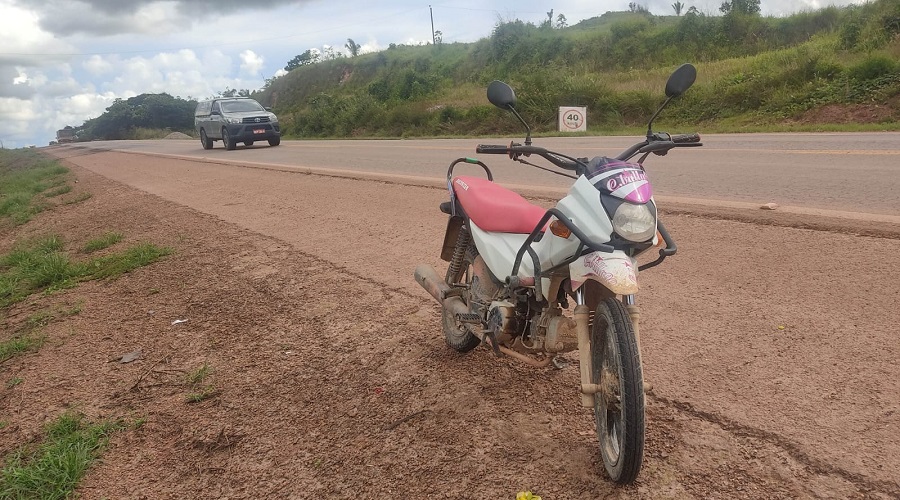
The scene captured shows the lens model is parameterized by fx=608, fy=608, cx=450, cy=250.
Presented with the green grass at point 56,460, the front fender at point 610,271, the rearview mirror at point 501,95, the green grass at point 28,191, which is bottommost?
the green grass at point 56,460

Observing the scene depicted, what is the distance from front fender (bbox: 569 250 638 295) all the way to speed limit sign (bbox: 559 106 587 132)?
20.4m

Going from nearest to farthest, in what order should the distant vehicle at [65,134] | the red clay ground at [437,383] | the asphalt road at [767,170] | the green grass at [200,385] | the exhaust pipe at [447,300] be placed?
the red clay ground at [437,383] → the exhaust pipe at [447,300] → the green grass at [200,385] → the asphalt road at [767,170] → the distant vehicle at [65,134]

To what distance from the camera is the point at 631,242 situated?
210cm

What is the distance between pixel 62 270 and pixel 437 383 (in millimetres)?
4702

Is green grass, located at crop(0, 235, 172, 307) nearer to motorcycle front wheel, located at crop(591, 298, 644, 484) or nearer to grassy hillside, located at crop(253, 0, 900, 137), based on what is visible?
motorcycle front wheel, located at crop(591, 298, 644, 484)

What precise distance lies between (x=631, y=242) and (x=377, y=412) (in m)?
1.48

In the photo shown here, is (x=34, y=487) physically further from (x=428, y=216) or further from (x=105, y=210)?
(x=105, y=210)

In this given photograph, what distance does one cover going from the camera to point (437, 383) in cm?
312

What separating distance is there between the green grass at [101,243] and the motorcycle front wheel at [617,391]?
21.7 feet

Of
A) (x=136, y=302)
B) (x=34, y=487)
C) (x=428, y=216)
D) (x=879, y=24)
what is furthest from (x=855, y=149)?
(x=879, y=24)

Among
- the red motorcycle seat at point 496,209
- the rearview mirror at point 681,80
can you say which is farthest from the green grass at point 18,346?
the rearview mirror at point 681,80

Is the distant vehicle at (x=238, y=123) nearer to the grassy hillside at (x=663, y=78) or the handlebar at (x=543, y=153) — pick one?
the grassy hillside at (x=663, y=78)

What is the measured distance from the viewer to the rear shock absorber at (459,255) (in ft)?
10.9

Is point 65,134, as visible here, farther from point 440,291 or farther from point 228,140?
point 440,291
